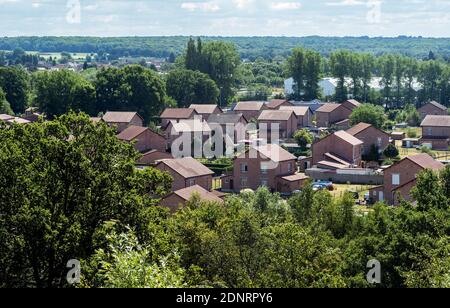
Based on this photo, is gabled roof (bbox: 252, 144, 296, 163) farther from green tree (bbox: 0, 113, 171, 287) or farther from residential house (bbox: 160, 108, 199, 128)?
green tree (bbox: 0, 113, 171, 287)

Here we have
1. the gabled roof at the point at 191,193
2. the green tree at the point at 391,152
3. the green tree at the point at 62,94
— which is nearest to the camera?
the gabled roof at the point at 191,193

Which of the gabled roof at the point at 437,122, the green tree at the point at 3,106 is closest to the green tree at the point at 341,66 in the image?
the gabled roof at the point at 437,122

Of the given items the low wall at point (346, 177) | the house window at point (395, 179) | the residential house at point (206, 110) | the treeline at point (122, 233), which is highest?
the treeline at point (122, 233)

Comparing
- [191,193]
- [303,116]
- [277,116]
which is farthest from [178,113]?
[191,193]

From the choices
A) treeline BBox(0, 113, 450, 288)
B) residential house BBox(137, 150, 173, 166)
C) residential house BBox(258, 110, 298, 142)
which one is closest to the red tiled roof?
residential house BBox(258, 110, 298, 142)

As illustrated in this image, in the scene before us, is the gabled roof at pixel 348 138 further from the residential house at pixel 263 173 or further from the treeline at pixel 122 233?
the treeline at pixel 122 233

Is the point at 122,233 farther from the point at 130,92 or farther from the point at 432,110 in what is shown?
the point at 432,110
